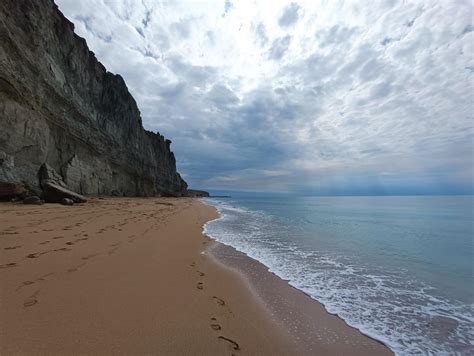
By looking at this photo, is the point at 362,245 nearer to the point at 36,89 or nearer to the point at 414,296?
the point at 414,296

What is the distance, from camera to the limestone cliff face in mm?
16000

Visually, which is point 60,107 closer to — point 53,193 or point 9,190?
point 53,193

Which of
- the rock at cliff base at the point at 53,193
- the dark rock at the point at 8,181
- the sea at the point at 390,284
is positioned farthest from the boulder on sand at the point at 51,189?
the sea at the point at 390,284

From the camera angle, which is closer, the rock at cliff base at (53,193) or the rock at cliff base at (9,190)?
the rock at cliff base at (9,190)

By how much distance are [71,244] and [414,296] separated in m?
8.06

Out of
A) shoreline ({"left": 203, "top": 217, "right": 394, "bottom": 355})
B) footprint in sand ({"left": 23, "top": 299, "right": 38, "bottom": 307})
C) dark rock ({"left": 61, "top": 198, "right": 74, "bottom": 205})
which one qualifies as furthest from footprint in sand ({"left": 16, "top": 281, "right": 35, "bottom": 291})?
dark rock ({"left": 61, "top": 198, "right": 74, "bottom": 205})

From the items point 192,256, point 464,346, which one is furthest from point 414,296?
point 192,256

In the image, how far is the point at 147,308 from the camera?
327 cm

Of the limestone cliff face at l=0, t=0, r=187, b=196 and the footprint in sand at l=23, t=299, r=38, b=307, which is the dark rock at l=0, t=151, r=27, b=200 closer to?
the limestone cliff face at l=0, t=0, r=187, b=196

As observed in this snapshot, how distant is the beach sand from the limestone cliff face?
575 inches

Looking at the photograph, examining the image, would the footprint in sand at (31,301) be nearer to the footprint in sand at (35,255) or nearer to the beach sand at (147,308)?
the beach sand at (147,308)

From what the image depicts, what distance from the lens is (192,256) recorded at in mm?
6711

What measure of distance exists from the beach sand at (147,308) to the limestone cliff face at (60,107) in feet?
47.9

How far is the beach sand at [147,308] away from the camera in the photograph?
2.53 meters
